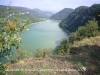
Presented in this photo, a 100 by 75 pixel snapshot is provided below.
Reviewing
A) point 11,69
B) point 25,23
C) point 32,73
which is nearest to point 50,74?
point 32,73

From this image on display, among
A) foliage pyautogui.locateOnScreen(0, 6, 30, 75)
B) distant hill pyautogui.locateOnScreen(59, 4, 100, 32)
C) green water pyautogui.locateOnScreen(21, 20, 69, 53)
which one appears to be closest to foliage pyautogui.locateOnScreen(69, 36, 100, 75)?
foliage pyautogui.locateOnScreen(0, 6, 30, 75)

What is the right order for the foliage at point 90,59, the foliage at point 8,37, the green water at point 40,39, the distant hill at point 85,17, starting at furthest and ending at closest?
the distant hill at point 85,17 < the green water at point 40,39 < the foliage at point 90,59 < the foliage at point 8,37

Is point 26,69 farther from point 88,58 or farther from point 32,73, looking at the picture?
point 88,58

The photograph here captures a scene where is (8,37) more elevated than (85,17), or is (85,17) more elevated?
(85,17)

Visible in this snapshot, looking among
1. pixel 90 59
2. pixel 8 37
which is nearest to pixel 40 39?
pixel 90 59

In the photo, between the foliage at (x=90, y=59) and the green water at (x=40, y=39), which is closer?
the foliage at (x=90, y=59)

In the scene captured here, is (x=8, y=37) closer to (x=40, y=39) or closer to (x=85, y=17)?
(x=40, y=39)

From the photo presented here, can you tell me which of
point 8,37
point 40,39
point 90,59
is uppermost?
point 8,37

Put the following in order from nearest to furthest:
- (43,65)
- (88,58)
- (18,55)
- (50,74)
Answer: (50,74) → (43,65) → (88,58) → (18,55)

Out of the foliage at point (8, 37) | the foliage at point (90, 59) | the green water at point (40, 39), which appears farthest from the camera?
the green water at point (40, 39)

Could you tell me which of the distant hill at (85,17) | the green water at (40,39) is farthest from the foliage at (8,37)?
the distant hill at (85,17)

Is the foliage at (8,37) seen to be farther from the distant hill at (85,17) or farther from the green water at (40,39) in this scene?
the distant hill at (85,17)
